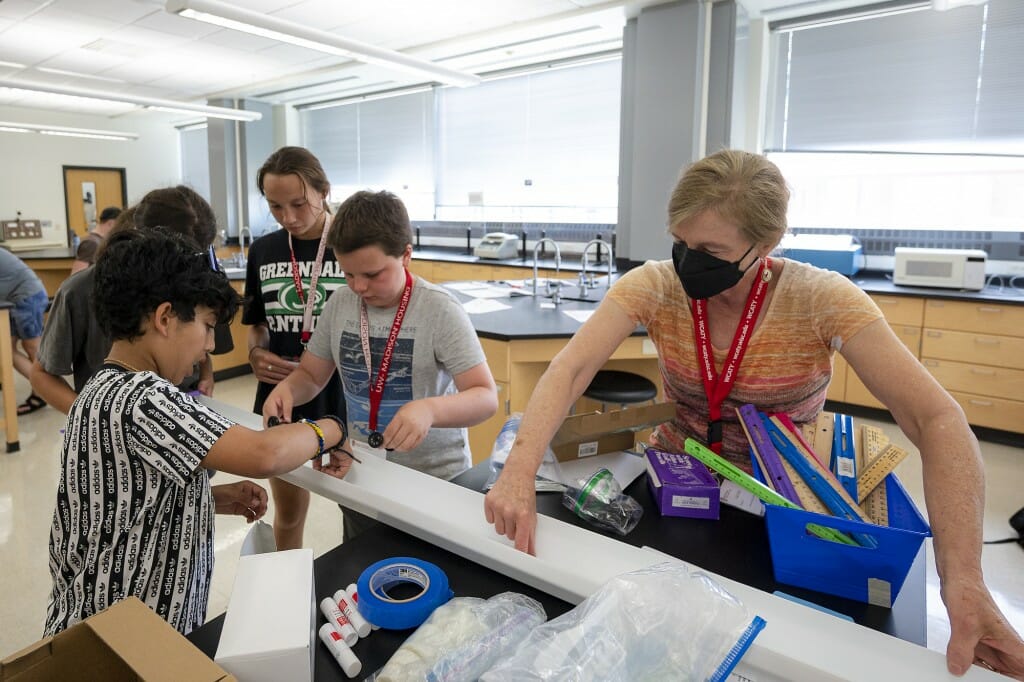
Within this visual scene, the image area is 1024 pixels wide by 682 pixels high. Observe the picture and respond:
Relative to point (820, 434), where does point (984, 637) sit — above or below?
below

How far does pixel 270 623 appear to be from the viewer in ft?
2.37

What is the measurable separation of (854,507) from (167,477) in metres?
1.09

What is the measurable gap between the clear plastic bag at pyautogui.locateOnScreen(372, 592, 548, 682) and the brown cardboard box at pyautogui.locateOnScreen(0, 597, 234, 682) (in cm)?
20

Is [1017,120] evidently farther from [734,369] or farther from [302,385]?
[302,385]

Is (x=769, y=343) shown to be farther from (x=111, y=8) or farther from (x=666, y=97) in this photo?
(x=111, y=8)

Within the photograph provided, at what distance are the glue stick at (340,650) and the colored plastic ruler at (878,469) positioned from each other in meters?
0.85

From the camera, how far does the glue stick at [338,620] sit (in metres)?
0.78

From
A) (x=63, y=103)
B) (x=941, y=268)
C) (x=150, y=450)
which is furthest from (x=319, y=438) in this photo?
(x=63, y=103)

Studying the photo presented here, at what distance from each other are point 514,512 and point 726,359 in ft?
1.98

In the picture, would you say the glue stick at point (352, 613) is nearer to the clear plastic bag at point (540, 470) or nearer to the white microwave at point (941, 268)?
the clear plastic bag at point (540, 470)

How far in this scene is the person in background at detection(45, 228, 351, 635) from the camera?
3.13ft

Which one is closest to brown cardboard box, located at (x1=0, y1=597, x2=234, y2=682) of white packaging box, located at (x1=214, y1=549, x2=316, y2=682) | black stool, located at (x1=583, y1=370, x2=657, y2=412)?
white packaging box, located at (x1=214, y1=549, x2=316, y2=682)

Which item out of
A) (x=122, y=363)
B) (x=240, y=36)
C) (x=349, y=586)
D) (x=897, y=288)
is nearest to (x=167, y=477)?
(x=122, y=363)

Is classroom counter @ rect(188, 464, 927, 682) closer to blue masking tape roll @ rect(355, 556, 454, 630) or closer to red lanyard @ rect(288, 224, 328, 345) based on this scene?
blue masking tape roll @ rect(355, 556, 454, 630)
